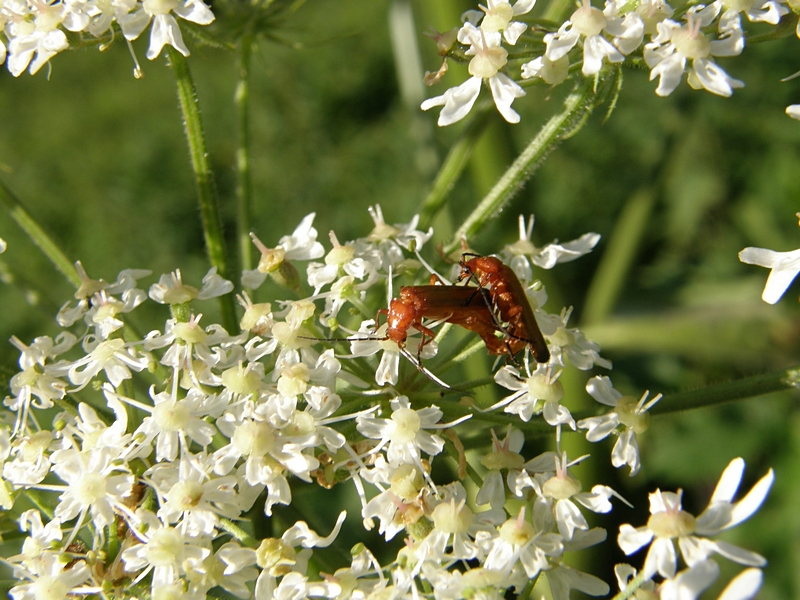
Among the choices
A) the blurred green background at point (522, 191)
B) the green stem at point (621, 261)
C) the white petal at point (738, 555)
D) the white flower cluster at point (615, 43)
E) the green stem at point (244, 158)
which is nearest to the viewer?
the white petal at point (738, 555)

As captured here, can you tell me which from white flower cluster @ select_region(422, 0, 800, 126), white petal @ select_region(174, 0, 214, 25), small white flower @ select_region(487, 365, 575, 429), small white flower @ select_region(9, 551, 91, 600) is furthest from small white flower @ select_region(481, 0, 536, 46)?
small white flower @ select_region(9, 551, 91, 600)

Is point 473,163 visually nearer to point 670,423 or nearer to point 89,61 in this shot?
point 670,423

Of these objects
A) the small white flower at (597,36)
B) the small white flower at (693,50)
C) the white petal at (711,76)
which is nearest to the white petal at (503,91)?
the small white flower at (597,36)

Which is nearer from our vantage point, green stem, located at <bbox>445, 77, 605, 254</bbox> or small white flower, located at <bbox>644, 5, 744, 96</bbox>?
small white flower, located at <bbox>644, 5, 744, 96</bbox>

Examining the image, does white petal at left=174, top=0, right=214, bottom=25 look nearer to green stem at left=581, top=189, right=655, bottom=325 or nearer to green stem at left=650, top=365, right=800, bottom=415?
green stem at left=650, top=365, right=800, bottom=415

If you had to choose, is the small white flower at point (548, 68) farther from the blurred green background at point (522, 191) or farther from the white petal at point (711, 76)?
the blurred green background at point (522, 191)

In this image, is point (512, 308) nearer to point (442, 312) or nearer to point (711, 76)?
point (442, 312)

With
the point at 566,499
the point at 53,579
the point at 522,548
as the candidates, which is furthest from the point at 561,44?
the point at 53,579
